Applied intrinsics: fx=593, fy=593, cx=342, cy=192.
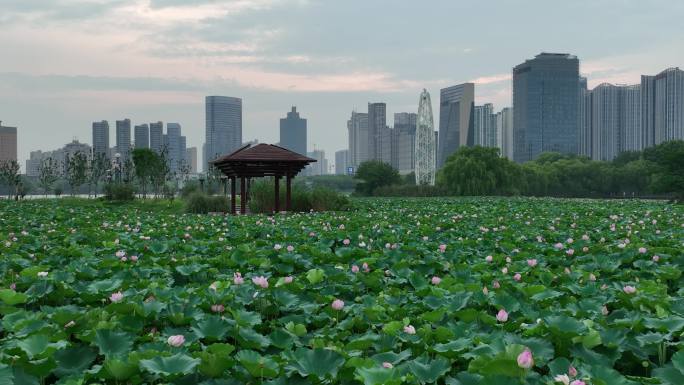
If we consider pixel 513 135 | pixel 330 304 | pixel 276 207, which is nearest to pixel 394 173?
pixel 276 207

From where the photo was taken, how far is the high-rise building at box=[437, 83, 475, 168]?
17688 cm

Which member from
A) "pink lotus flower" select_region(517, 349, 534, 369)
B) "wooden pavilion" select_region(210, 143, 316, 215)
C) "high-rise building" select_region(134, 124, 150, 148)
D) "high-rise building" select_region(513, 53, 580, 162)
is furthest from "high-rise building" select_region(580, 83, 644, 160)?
"pink lotus flower" select_region(517, 349, 534, 369)

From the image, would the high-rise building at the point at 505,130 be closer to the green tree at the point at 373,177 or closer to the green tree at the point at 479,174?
the green tree at the point at 373,177

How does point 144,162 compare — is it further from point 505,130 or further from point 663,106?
point 505,130

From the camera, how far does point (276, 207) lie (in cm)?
2017

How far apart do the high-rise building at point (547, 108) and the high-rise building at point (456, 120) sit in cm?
1952

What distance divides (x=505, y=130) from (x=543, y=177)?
115384 mm

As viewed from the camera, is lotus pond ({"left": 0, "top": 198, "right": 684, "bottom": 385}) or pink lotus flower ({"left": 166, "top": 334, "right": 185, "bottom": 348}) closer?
lotus pond ({"left": 0, "top": 198, "right": 684, "bottom": 385})

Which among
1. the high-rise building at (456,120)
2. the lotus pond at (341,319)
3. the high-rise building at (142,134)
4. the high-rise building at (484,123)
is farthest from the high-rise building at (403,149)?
the lotus pond at (341,319)

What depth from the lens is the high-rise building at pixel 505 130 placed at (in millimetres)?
167500

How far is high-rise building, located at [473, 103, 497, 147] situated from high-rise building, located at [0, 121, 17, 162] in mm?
131388

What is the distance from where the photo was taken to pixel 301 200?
22.4 m

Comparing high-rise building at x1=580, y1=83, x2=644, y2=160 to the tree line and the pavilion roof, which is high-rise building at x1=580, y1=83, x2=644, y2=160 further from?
the pavilion roof

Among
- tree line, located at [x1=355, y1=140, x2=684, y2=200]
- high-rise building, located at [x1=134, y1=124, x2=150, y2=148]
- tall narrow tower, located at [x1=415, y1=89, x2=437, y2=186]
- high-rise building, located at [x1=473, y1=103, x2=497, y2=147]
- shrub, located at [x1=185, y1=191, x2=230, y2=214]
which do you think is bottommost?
shrub, located at [x1=185, y1=191, x2=230, y2=214]
